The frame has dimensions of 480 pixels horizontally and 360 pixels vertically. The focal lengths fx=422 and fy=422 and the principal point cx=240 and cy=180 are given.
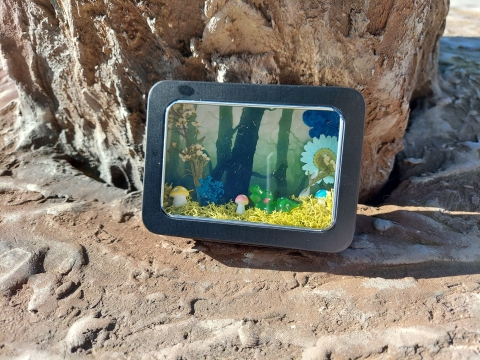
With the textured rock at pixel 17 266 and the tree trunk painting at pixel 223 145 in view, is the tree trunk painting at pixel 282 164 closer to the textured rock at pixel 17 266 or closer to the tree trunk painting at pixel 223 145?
the tree trunk painting at pixel 223 145

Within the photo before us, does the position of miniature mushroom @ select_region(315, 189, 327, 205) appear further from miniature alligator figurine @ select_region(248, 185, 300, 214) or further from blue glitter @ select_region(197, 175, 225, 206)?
blue glitter @ select_region(197, 175, 225, 206)

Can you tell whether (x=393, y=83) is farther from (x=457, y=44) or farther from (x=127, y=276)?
(x=457, y=44)

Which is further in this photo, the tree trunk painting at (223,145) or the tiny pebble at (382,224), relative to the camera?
the tiny pebble at (382,224)

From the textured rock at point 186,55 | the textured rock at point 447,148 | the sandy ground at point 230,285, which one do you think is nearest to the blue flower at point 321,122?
the textured rock at point 186,55

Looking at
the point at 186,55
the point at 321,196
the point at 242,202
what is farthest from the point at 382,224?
the point at 186,55

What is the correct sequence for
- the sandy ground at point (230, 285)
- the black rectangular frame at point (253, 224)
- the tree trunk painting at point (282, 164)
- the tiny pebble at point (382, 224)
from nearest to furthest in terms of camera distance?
the sandy ground at point (230, 285) → the black rectangular frame at point (253, 224) → the tree trunk painting at point (282, 164) → the tiny pebble at point (382, 224)

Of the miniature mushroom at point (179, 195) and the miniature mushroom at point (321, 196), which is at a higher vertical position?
the miniature mushroom at point (321, 196)
